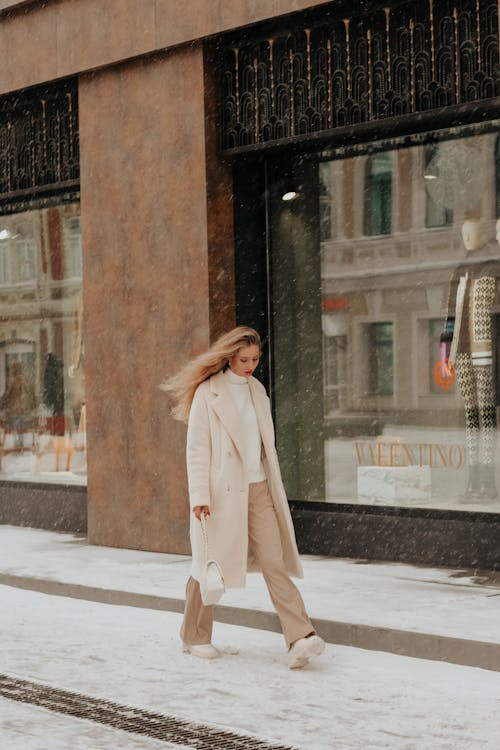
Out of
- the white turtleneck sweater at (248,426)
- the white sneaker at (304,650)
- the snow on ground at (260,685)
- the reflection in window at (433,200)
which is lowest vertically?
the snow on ground at (260,685)

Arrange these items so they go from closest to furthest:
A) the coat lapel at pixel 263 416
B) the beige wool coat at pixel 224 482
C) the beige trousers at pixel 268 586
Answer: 1. the beige trousers at pixel 268 586
2. the beige wool coat at pixel 224 482
3. the coat lapel at pixel 263 416

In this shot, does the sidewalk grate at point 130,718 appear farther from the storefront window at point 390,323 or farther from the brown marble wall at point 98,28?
the brown marble wall at point 98,28

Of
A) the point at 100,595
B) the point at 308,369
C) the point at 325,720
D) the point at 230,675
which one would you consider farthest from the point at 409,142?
the point at 325,720

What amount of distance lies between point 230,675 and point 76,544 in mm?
5964

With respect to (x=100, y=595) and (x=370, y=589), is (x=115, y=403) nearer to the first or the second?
(x=100, y=595)

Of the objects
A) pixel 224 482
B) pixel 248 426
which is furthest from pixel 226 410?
pixel 224 482

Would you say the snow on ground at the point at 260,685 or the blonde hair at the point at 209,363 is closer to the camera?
the snow on ground at the point at 260,685

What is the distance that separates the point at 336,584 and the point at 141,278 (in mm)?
3909

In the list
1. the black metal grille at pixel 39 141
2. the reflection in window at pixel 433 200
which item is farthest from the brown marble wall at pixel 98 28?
the reflection in window at pixel 433 200

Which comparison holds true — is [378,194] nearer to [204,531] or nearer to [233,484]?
[233,484]

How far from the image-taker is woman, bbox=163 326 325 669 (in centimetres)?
802

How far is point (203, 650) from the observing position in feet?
26.7

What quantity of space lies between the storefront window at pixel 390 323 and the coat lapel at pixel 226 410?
3.67m

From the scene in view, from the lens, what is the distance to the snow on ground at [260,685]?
634 cm
